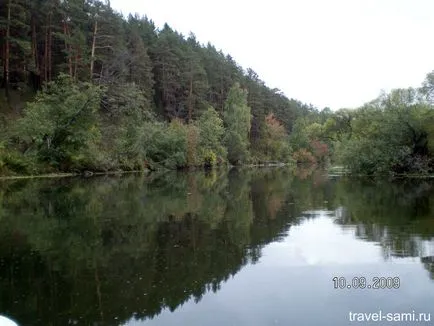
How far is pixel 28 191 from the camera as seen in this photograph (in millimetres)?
29016

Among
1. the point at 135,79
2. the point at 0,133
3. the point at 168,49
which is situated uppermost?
the point at 168,49

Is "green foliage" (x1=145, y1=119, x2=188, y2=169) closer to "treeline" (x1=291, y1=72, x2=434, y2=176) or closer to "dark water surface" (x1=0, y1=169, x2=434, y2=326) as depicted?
"treeline" (x1=291, y1=72, x2=434, y2=176)

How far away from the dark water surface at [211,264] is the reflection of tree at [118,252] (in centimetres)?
4

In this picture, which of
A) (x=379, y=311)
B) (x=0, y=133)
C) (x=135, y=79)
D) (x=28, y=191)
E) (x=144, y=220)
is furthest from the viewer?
(x=135, y=79)

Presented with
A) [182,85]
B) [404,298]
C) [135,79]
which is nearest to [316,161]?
[182,85]

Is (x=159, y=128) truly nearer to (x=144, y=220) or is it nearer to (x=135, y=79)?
(x=135, y=79)

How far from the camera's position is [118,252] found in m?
12.5

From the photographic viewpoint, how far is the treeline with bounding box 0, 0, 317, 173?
151 ft

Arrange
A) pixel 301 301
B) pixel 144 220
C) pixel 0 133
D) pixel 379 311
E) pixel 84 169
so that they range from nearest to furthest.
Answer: pixel 379 311 < pixel 301 301 < pixel 144 220 < pixel 0 133 < pixel 84 169

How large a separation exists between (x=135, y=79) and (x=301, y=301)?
66013 mm
